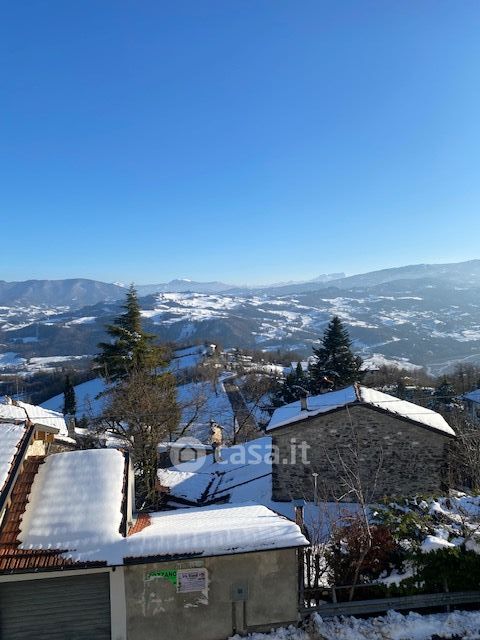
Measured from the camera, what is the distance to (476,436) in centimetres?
1459

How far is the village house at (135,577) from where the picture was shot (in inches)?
335

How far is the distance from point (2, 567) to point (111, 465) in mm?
3260

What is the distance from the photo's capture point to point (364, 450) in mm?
18469

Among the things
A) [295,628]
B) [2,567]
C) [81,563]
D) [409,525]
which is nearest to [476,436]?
[409,525]

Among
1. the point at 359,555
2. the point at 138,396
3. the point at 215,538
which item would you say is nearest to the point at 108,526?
the point at 215,538

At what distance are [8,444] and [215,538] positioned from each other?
558cm

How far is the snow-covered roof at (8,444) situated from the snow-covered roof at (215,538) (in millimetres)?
3210

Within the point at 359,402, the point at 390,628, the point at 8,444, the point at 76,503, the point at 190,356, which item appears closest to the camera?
the point at 390,628

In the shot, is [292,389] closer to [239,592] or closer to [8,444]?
[8,444]

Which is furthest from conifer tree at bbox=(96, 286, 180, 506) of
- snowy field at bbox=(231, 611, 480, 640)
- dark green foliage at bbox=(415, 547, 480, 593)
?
dark green foliage at bbox=(415, 547, 480, 593)

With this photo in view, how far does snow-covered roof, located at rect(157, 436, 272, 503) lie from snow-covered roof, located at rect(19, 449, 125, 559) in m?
10.5

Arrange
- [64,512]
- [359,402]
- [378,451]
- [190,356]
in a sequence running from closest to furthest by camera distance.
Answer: [64,512], [359,402], [378,451], [190,356]

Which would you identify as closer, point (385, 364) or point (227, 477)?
point (227, 477)

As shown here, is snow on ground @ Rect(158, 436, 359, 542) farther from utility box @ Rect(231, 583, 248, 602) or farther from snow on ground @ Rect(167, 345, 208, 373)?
snow on ground @ Rect(167, 345, 208, 373)
